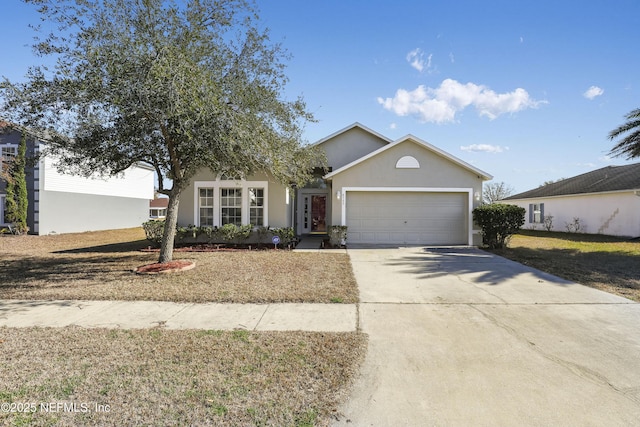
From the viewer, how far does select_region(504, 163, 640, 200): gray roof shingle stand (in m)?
18.8

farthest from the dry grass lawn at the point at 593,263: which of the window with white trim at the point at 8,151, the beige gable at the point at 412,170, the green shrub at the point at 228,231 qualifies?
the window with white trim at the point at 8,151

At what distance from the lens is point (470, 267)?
9.52 m

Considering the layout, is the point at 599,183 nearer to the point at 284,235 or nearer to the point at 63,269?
the point at 284,235

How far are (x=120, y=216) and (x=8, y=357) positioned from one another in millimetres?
24339

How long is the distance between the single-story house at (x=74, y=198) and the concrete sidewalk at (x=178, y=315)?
11020mm

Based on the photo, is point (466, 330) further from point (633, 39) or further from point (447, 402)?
point (633, 39)

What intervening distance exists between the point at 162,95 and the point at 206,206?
26.9 feet

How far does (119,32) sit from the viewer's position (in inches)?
269

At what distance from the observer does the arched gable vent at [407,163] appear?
13.9 meters

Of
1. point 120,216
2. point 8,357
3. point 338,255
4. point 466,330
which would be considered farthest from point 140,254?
point 120,216

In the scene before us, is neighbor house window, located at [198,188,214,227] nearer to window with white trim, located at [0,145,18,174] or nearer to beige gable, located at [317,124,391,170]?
beige gable, located at [317,124,391,170]

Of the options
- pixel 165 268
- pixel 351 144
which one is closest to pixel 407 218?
pixel 351 144

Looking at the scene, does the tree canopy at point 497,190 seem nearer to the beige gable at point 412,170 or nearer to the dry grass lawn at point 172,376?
the beige gable at point 412,170

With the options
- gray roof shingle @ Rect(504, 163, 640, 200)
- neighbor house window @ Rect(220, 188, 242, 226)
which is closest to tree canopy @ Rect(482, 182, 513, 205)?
gray roof shingle @ Rect(504, 163, 640, 200)
